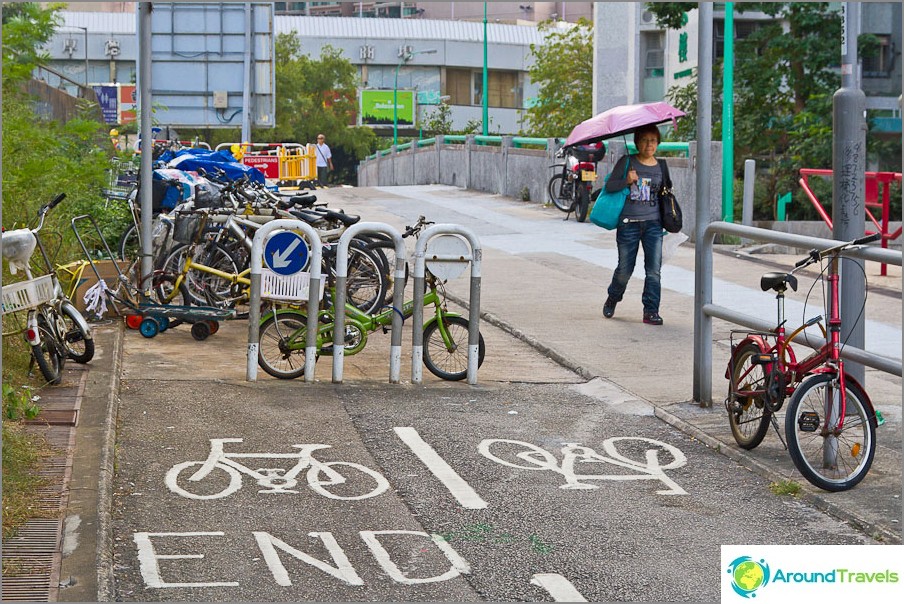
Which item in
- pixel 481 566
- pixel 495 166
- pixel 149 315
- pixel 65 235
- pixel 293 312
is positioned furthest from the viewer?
pixel 495 166

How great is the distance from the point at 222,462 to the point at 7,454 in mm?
1294

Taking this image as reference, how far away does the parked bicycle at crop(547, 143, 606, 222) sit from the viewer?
74.3ft

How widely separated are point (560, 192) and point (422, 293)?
47.7ft

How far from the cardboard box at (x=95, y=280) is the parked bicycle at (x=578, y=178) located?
11227 mm

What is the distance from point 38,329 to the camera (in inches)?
349

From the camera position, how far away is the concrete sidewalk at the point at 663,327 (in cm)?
756

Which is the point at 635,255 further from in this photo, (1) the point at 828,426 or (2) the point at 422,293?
(1) the point at 828,426

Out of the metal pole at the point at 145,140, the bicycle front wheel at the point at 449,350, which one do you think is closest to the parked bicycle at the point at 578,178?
the metal pole at the point at 145,140

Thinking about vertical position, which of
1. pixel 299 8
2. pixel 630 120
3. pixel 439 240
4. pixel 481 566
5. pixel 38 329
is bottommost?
pixel 481 566

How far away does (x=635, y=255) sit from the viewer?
12797mm

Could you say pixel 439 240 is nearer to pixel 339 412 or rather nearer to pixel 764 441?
pixel 339 412

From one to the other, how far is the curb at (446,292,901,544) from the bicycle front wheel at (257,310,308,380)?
2.26 m

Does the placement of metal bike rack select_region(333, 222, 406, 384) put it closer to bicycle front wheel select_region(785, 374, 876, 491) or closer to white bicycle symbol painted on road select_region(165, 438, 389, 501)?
white bicycle symbol painted on road select_region(165, 438, 389, 501)

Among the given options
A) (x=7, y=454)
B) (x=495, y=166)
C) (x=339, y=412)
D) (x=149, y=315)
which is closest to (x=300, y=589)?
(x=7, y=454)
